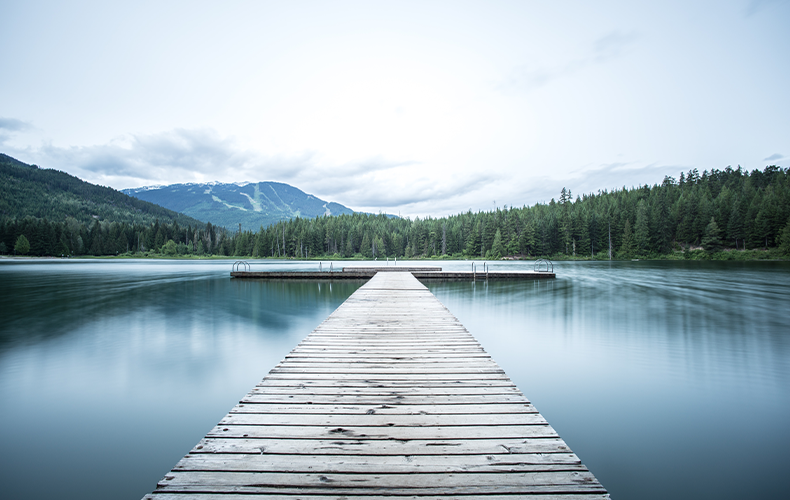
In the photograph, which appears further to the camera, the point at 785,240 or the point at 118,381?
the point at 785,240

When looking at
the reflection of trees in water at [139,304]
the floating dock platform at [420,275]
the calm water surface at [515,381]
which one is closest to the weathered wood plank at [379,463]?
the calm water surface at [515,381]

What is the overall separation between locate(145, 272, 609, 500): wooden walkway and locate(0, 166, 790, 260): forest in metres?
65.6

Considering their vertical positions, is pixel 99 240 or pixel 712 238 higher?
pixel 99 240

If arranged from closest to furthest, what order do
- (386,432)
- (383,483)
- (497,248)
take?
(383,483)
(386,432)
(497,248)

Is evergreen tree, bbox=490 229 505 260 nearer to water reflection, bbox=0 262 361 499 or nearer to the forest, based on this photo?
the forest

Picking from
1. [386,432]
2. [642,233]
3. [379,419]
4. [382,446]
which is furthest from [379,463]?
[642,233]

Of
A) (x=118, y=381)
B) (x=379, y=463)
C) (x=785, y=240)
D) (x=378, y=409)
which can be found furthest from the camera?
(x=785, y=240)

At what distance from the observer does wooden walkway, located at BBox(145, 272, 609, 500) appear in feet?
6.45

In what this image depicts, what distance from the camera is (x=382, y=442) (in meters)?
2.45

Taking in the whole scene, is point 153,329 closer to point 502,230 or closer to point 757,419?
point 757,419

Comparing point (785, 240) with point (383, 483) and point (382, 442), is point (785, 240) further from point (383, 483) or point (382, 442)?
point (383, 483)

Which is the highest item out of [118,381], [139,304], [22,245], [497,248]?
[22,245]

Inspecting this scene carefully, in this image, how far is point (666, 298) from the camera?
1566cm

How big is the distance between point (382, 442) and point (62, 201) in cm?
16044
